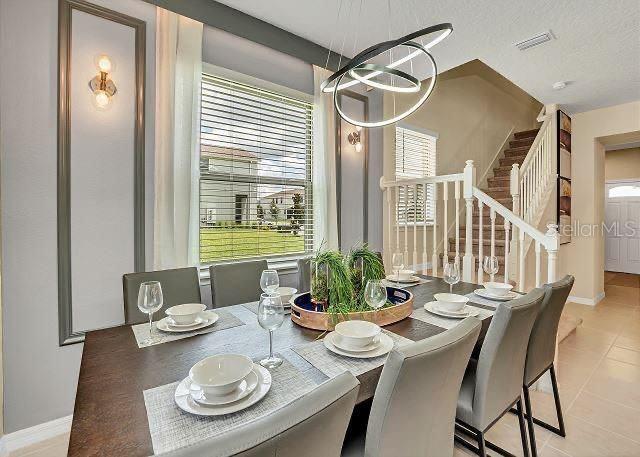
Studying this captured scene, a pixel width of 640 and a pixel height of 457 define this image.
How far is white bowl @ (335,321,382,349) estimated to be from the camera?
118 cm

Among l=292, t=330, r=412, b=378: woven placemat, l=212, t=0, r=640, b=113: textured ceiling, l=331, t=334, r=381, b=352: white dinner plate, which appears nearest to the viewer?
l=292, t=330, r=412, b=378: woven placemat

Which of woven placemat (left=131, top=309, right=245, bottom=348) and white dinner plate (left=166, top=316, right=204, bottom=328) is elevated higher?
white dinner plate (left=166, top=316, right=204, bottom=328)

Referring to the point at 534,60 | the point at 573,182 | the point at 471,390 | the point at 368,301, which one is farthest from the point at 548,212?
the point at 368,301

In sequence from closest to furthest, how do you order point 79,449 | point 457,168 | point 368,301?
point 79,449, point 368,301, point 457,168

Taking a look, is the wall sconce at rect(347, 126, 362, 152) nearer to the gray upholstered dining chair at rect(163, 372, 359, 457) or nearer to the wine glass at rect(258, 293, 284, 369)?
the wine glass at rect(258, 293, 284, 369)

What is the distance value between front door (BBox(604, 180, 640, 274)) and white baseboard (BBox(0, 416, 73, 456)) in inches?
372

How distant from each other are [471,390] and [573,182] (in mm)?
4823

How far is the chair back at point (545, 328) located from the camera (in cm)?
163

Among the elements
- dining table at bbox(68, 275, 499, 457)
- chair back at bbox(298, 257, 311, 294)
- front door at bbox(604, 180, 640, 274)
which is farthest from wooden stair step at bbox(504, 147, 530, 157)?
chair back at bbox(298, 257, 311, 294)

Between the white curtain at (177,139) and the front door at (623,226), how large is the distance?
8640mm

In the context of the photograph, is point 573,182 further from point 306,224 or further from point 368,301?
point 368,301

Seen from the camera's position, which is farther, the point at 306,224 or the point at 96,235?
the point at 306,224

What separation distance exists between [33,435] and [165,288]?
110 cm

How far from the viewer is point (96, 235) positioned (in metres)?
2.01
